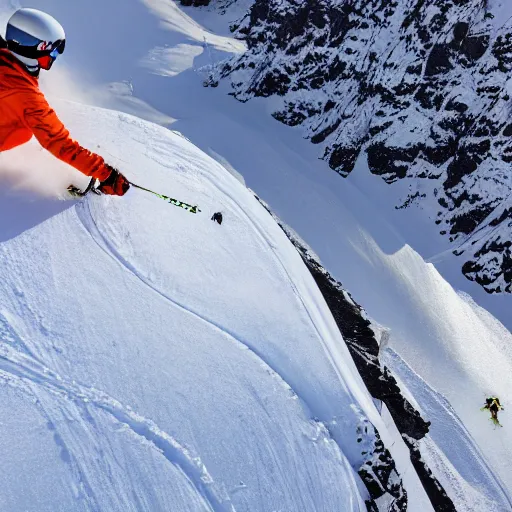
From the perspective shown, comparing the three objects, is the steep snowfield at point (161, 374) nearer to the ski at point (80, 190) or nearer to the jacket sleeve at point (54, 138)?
the ski at point (80, 190)

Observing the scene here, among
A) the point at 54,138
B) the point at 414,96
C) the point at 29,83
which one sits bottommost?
the point at 54,138

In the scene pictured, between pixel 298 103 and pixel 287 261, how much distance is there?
87.2ft

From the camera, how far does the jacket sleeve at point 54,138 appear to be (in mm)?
5516

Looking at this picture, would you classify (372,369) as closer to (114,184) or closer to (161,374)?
(161,374)

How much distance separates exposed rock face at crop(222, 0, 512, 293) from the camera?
29.6 meters

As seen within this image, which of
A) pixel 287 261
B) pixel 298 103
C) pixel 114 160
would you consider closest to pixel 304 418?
pixel 287 261

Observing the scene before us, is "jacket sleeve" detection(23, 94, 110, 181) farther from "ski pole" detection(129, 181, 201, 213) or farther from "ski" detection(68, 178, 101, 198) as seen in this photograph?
"ski pole" detection(129, 181, 201, 213)

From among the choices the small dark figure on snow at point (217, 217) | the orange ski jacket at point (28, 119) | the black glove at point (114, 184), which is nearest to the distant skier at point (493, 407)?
the small dark figure on snow at point (217, 217)

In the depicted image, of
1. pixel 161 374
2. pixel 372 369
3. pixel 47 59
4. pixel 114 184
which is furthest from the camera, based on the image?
pixel 372 369

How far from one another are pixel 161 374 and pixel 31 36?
4079 mm

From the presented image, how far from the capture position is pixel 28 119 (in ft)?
18.2

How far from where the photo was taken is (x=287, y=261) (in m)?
8.15

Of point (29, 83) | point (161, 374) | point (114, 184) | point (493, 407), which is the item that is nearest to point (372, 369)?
point (161, 374)

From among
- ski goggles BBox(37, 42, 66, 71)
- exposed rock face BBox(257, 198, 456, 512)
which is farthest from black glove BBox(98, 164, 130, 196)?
exposed rock face BBox(257, 198, 456, 512)
